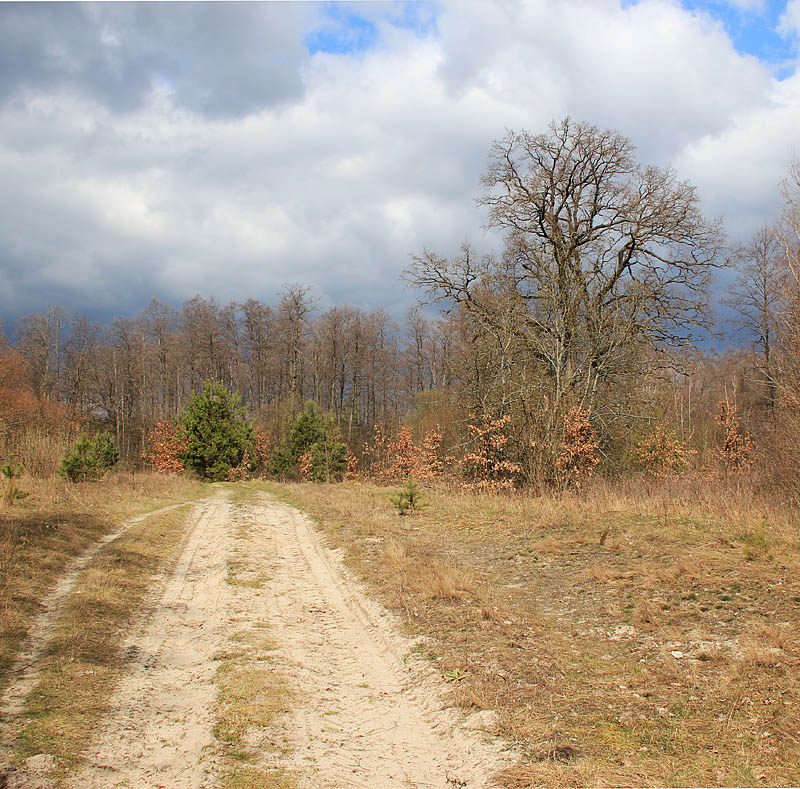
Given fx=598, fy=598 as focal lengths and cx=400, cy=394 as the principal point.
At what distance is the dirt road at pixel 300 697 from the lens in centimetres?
400

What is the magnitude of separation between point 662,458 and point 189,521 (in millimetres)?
14518

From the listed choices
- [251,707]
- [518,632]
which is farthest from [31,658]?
[518,632]

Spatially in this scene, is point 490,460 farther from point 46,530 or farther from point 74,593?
point 74,593

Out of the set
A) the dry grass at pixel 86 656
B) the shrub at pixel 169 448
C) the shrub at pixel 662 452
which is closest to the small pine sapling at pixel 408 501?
the dry grass at pixel 86 656

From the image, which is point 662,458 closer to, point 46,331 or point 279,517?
point 279,517

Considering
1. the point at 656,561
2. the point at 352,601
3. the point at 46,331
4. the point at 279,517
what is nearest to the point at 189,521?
the point at 279,517

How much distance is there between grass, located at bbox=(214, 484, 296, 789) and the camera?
12.8 ft

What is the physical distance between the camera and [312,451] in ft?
105

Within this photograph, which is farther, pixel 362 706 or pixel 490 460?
pixel 490 460

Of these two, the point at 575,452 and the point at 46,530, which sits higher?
the point at 575,452

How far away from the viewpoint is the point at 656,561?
8461 mm

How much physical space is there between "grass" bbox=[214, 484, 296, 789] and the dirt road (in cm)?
5

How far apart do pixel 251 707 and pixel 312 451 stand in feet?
89.4

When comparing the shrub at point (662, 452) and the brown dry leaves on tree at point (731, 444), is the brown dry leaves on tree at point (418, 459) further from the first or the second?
the brown dry leaves on tree at point (731, 444)
